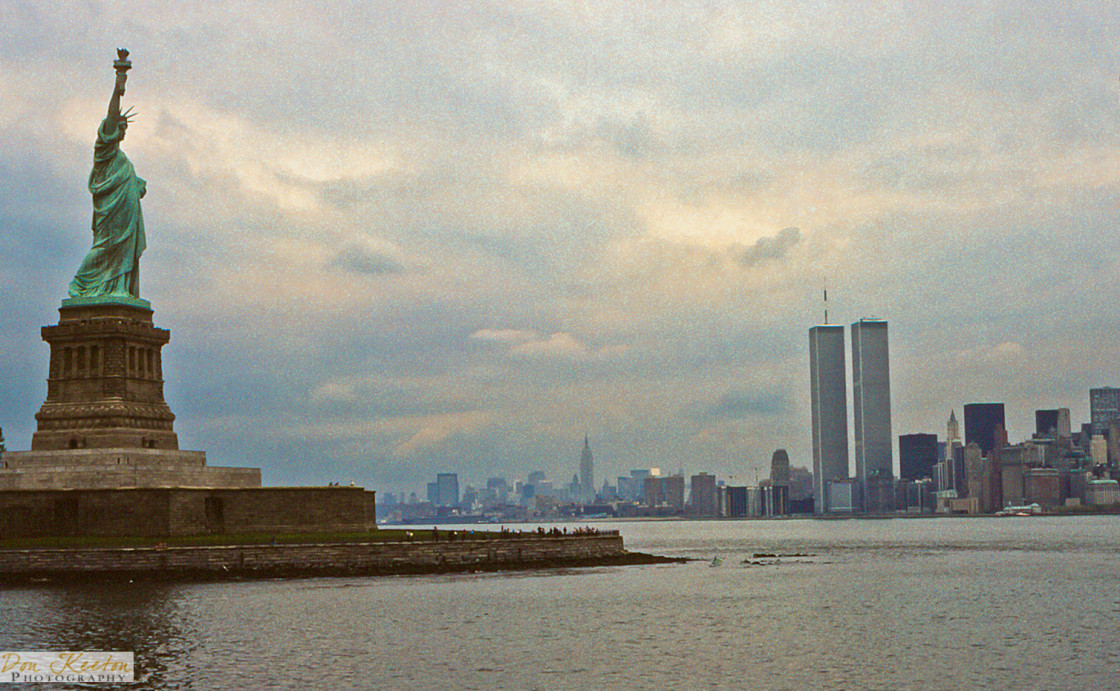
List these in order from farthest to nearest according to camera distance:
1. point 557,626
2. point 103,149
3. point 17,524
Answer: point 103,149
point 17,524
point 557,626

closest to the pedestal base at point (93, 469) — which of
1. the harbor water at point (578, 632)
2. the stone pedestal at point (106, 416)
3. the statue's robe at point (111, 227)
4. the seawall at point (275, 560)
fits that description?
the stone pedestal at point (106, 416)

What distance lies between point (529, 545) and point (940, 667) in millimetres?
41662

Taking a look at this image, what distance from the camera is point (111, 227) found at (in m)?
79.1

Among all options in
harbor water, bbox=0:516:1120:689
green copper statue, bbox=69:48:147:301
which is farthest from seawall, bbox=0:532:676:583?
green copper statue, bbox=69:48:147:301

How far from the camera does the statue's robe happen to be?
257 feet

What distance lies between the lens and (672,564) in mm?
93938

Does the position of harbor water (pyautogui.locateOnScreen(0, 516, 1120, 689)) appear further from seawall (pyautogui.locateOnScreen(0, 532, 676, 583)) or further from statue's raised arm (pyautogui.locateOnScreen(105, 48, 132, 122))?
statue's raised arm (pyautogui.locateOnScreen(105, 48, 132, 122))

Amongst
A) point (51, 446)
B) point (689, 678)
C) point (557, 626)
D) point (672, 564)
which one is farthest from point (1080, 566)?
point (51, 446)

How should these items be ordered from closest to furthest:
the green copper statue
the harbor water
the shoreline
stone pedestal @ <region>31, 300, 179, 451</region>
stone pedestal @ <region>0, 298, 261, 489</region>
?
the harbor water, the shoreline, stone pedestal @ <region>0, 298, 261, 489</region>, stone pedestal @ <region>31, 300, 179, 451</region>, the green copper statue

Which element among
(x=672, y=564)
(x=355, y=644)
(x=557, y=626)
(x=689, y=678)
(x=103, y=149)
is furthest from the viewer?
(x=672, y=564)

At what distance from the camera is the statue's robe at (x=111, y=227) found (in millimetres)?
78188

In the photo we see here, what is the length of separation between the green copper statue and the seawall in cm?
2047

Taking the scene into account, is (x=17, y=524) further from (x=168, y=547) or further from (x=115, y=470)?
(x=168, y=547)

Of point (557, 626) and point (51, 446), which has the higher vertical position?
point (51, 446)
